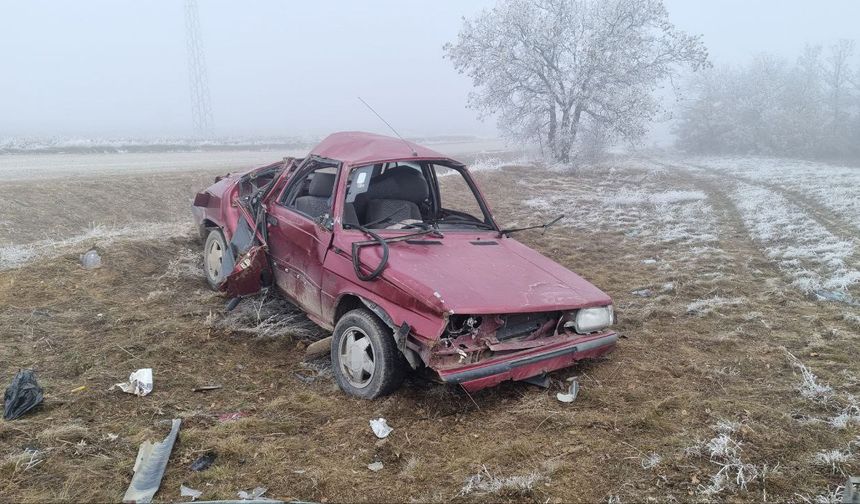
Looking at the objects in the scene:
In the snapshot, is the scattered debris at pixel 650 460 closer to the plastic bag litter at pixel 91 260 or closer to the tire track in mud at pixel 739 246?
the tire track in mud at pixel 739 246

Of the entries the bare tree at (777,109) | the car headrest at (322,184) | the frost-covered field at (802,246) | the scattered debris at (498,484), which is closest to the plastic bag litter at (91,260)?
the car headrest at (322,184)

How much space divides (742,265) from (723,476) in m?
5.85

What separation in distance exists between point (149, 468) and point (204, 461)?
279 millimetres

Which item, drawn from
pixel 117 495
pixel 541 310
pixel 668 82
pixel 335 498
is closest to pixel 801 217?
pixel 541 310

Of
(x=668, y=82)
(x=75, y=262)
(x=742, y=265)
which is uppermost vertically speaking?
(x=668, y=82)

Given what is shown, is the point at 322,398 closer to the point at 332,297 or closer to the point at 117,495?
the point at 332,297

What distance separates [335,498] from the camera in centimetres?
287

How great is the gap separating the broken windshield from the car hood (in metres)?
0.40

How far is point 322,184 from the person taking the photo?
5234 millimetres

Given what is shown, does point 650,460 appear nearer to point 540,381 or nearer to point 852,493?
point 852,493

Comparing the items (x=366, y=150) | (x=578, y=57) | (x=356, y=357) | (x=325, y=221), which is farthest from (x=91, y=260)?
(x=578, y=57)

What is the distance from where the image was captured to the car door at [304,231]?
4.56 m

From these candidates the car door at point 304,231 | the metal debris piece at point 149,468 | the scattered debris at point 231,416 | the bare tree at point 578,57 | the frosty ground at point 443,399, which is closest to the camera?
the metal debris piece at point 149,468

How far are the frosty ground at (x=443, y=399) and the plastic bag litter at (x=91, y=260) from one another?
100 mm
